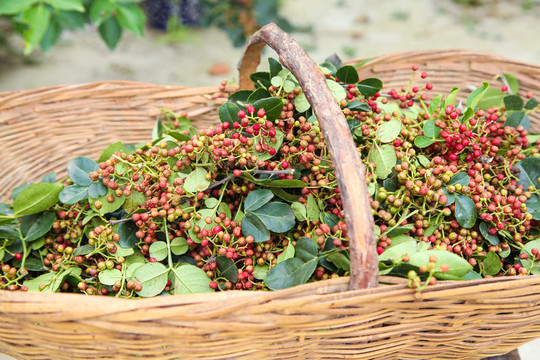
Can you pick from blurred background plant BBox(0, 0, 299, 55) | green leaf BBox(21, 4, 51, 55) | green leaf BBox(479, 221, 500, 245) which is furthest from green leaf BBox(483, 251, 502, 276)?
green leaf BBox(21, 4, 51, 55)

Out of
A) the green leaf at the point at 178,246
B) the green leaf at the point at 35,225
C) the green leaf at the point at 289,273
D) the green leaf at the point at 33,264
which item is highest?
the green leaf at the point at 289,273

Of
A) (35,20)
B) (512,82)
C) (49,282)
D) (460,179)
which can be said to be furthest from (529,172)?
(35,20)

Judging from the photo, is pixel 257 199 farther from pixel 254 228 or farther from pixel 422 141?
pixel 422 141

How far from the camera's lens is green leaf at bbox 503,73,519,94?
1163 millimetres

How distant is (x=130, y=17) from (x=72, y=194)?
2.64 ft

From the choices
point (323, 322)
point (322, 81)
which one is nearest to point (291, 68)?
point (322, 81)

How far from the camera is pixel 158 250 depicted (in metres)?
0.83

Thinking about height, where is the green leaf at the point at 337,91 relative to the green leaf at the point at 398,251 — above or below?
above

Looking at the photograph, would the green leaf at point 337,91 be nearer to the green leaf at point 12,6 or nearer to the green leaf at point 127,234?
the green leaf at point 127,234

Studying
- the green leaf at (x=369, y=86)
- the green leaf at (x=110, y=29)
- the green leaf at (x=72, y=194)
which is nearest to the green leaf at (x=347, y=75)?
the green leaf at (x=369, y=86)

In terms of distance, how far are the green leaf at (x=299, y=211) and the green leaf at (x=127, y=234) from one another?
312mm

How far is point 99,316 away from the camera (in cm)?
60

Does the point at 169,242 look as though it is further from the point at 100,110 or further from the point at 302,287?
the point at 100,110

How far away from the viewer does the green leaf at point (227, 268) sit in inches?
30.5
